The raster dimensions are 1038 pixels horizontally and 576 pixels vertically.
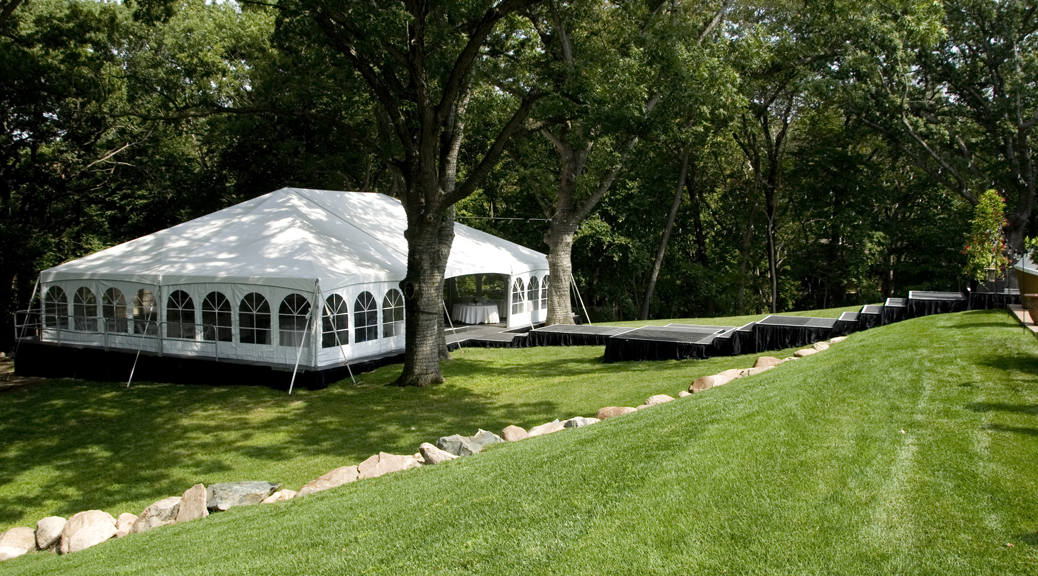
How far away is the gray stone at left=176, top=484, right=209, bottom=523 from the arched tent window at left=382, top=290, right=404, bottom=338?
747cm

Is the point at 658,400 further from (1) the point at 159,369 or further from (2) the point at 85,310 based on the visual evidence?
(2) the point at 85,310

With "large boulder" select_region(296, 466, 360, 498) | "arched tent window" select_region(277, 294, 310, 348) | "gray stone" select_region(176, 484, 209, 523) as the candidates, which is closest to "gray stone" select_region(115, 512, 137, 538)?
"gray stone" select_region(176, 484, 209, 523)

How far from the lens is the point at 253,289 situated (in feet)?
39.3

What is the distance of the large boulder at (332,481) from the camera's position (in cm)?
582

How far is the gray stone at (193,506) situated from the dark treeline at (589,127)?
578 cm

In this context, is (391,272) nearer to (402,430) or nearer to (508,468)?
(402,430)

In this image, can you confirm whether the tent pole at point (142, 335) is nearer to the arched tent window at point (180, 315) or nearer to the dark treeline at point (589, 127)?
the arched tent window at point (180, 315)

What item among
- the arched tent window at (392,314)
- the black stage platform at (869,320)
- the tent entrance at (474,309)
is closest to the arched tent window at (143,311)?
the arched tent window at (392,314)

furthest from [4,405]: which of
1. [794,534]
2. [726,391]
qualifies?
[794,534]

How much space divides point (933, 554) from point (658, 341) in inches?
359

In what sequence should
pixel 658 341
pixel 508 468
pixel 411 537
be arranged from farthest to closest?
1. pixel 658 341
2. pixel 508 468
3. pixel 411 537

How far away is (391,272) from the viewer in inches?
523

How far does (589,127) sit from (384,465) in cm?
696

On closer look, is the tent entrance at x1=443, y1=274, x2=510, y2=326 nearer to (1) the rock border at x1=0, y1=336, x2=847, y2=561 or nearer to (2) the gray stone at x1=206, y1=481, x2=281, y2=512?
(1) the rock border at x1=0, y1=336, x2=847, y2=561
